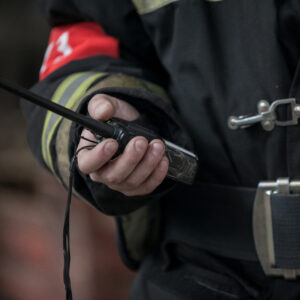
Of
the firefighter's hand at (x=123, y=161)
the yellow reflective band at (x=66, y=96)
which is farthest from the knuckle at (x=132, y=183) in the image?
the yellow reflective band at (x=66, y=96)

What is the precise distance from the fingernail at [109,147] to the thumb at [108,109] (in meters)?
0.06

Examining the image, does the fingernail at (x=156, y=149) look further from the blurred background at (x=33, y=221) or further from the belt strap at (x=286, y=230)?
the blurred background at (x=33, y=221)

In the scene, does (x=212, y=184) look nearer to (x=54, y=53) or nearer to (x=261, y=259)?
(x=261, y=259)

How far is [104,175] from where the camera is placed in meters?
0.57

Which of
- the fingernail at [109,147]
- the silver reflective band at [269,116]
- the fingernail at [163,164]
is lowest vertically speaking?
the silver reflective band at [269,116]

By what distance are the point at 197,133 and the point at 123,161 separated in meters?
0.21

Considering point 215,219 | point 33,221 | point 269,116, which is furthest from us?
point 33,221

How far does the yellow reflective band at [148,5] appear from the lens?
2.29 feet

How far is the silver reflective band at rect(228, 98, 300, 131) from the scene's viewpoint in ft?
2.05

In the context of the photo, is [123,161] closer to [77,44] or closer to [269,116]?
[269,116]

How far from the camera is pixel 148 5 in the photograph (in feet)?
2.35

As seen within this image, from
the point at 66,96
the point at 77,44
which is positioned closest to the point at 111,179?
the point at 66,96

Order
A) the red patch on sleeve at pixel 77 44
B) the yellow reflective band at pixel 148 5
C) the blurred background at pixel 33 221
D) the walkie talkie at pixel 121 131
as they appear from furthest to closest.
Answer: the blurred background at pixel 33 221 → the red patch on sleeve at pixel 77 44 → the yellow reflective band at pixel 148 5 → the walkie talkie at pixel 121 131

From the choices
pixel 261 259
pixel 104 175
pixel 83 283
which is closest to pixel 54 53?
pixel 104 175
